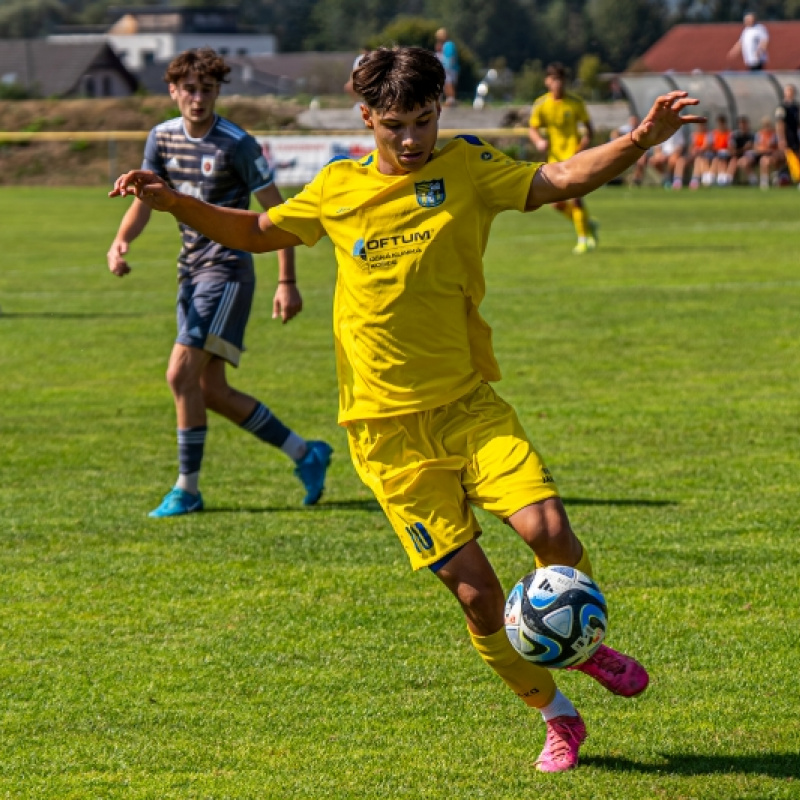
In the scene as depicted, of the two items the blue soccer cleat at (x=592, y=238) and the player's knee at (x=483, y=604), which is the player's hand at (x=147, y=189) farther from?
the blue soccer cleat at (x=592, y=238)

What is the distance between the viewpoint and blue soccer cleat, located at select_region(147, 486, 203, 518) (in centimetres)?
821

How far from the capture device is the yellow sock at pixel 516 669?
4.83 meters

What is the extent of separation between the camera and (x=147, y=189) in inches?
203

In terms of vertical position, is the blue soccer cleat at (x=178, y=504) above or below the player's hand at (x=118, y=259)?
below

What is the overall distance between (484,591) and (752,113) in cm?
3809

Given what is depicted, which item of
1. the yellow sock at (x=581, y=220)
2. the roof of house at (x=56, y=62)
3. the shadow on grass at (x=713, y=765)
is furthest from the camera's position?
the roof of house at (x=56, y=62)

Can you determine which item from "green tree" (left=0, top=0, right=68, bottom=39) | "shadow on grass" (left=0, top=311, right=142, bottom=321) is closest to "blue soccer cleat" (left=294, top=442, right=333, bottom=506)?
"shadow on grass" (left=0, top=311, right=142, bottom=321)

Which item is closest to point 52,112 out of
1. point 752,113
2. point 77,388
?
point 752,113

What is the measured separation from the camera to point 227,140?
8.09 meters

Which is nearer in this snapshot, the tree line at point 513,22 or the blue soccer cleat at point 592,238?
the blue soccer cleat at point 592,238

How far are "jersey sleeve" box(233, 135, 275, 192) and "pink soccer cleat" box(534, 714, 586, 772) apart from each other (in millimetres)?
3964

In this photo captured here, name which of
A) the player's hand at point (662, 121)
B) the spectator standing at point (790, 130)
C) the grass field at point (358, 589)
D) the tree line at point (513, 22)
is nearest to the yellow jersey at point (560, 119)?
the grass field at point (358, 589)

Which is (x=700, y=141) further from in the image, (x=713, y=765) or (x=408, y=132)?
(x=713, y=765)

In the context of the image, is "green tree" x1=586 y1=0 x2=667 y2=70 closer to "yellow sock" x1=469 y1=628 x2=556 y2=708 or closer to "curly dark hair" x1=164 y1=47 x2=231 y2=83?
"curly dark hair" x1=164 y1=47 x2=231 y2=83
